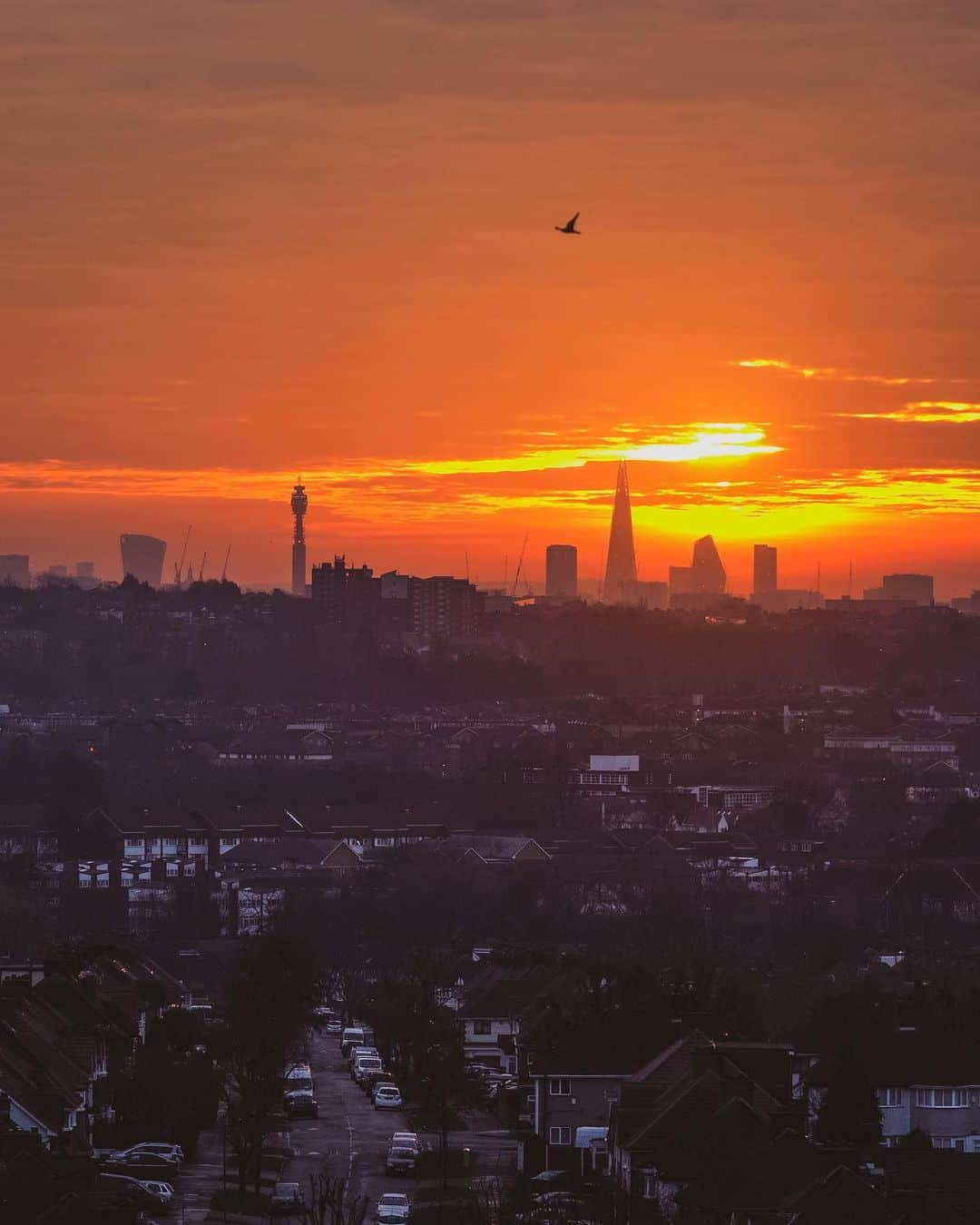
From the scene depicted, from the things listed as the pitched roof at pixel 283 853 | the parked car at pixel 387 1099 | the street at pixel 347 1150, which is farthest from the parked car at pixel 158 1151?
the pitched roof at pixel 283 853

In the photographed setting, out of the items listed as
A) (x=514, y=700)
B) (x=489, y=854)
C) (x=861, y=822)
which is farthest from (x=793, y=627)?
(x=489, y=854)

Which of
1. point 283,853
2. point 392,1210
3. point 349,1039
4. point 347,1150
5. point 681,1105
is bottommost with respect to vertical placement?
point 349,1039

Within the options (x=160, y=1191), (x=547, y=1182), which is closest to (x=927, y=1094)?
(x=547, y=1182)

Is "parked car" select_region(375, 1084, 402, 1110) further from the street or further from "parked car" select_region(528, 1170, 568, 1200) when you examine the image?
"parked car" select_region(528, 1170, 568, 1200)

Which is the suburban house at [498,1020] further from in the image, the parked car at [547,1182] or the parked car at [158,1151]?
the parked car at [547,1182]

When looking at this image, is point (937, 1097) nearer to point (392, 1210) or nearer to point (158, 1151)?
point (392, 1210)

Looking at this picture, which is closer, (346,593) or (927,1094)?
(927,1094)
